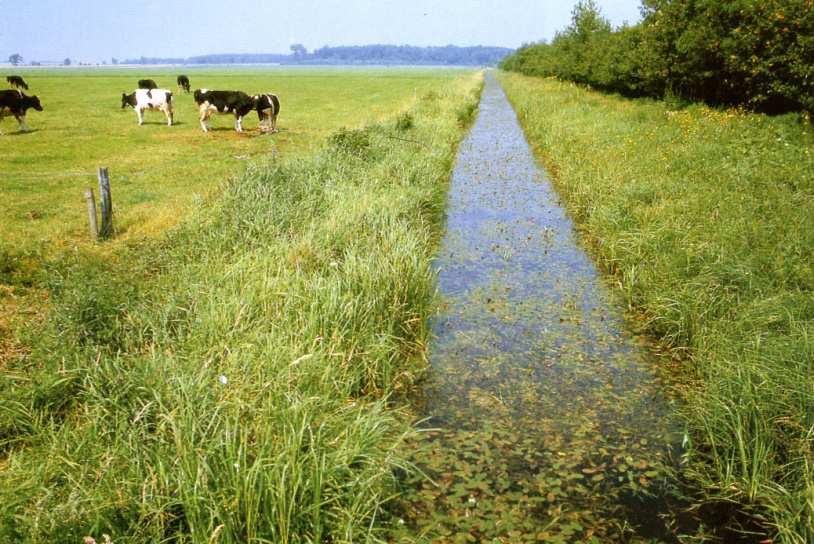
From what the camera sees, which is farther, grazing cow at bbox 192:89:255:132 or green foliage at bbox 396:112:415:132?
grazing cow at bbox 192:89:255:132

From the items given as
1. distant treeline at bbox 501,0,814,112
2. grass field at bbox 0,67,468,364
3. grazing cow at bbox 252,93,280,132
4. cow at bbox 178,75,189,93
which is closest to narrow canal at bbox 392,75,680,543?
grass field at bbox 0,67,468,364

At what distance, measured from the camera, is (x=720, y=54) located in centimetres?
1833

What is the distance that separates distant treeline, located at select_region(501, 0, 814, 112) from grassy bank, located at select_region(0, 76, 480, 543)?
12.4 m

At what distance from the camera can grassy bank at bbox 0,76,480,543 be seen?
3.58 metres

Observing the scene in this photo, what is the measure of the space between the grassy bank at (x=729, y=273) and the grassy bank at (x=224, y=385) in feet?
8.63

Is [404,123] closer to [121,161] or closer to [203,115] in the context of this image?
[203,115]

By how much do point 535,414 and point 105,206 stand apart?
771cm

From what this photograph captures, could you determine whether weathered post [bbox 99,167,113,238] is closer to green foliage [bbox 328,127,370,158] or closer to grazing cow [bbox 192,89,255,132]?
green foliage [bbox 328,127,370,158]

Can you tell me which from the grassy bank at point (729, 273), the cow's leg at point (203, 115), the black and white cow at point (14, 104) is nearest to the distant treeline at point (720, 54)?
the grassy bank at point (729, 273)

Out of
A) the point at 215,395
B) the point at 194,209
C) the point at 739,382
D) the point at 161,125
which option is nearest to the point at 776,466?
the point at 739,382

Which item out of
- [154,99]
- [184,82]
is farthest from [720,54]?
[184,82]

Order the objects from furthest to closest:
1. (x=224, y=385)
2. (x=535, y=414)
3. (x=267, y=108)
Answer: (x=267, y=108) < (x=535, y=414) < (x=224, y=385)

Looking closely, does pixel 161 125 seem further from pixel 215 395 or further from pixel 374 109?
pixel 215 395

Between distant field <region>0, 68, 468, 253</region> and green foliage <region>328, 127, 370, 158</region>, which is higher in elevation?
green foliage <region>328, 127, 370, 158</region>
